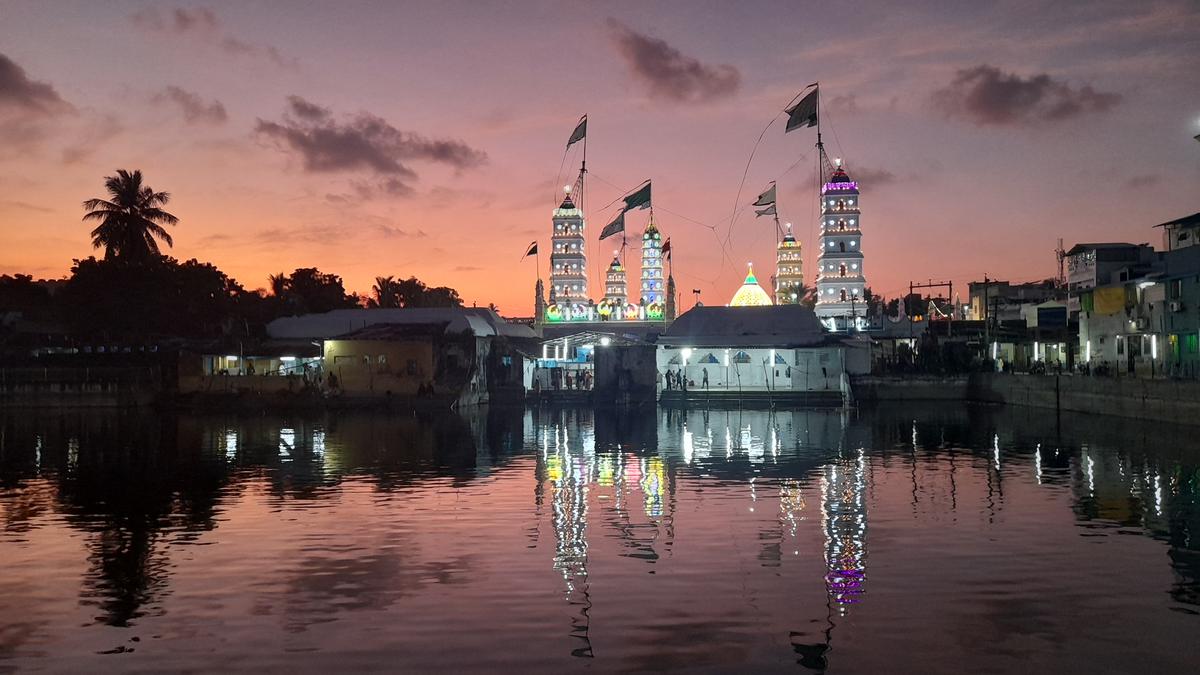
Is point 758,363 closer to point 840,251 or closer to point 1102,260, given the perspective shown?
point 1102,260

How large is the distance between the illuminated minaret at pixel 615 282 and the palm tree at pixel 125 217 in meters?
84.7

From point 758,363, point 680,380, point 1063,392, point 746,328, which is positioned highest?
point 746,328

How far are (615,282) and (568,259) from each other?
21.1 metres

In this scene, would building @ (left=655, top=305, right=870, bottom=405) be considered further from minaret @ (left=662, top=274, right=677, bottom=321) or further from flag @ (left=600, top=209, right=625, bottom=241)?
minaret @ (left=662, top=274, right=677, bottom=321)

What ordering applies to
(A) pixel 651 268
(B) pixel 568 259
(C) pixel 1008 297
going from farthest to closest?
(A) pixel 651 268 → (B) pixel 568 259 → (C) pixel 1008 297

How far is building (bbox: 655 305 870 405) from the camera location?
7381 centimetres

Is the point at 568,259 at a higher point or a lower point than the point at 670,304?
higher

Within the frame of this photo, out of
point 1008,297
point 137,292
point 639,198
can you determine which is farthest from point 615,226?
point 1008,297

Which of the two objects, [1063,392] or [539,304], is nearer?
[1063,392]

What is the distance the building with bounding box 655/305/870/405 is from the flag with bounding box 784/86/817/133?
14.3 metres

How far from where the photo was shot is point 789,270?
6014 inches

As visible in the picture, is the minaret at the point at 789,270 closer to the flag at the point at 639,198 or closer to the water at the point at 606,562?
the flag at the point at 639,198


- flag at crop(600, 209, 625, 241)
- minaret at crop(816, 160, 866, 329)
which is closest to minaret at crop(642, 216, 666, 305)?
minaret at crop(816, 160, 866, 329)

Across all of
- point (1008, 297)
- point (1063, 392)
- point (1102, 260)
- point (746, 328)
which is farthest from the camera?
point (1008, 297)
